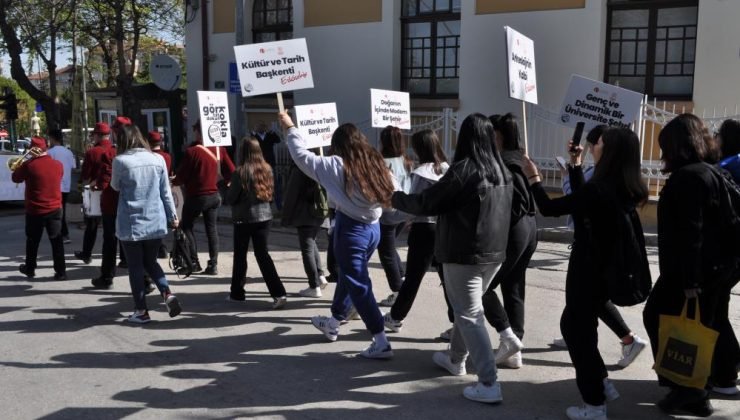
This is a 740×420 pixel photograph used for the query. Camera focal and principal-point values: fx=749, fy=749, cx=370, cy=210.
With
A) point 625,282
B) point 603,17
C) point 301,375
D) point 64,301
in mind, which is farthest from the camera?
point 603,17

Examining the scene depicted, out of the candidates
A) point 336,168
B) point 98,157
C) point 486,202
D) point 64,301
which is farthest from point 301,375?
point 98,157

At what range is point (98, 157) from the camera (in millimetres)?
8320

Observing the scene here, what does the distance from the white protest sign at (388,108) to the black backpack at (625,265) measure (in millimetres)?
5310

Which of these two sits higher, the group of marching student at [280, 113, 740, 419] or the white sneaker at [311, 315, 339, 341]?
the group of marching student at [280, 113, 740, 419]

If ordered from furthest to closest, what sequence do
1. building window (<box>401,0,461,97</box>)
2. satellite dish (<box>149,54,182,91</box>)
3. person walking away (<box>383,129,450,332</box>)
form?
1. satellite dish (<box>149,54,182,91</box>)
2. building window (<box>401,0,461,97</box>)
3. person walking away (<box>383,129,450,332</box>)

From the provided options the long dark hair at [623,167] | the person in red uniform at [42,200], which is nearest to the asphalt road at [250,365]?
the person in red uniform at [42,200]

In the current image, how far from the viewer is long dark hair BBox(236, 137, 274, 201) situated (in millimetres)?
6828

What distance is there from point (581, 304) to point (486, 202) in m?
0.78

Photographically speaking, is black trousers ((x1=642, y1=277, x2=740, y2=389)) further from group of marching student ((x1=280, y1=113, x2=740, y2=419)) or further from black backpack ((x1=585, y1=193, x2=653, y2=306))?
black backpack ((x1=585, y1=193, x2=653, y2=306))

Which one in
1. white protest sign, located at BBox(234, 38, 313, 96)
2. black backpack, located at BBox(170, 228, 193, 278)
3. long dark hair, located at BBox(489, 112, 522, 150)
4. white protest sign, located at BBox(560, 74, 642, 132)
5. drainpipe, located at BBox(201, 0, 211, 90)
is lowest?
black backpack, located at BBox(170, 228, 193, 278)

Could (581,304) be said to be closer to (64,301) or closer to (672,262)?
(672,262)

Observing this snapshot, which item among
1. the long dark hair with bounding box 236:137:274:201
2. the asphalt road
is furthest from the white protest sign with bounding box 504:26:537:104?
the long dark hair with bounding box 236:137:274:201

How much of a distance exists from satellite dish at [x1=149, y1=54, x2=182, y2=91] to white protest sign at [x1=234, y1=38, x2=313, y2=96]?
8.32 meters

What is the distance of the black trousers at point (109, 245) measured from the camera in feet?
24.7
